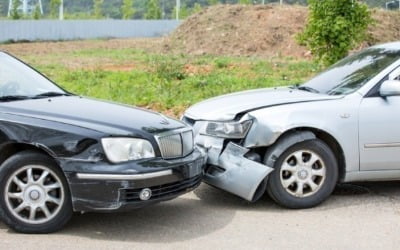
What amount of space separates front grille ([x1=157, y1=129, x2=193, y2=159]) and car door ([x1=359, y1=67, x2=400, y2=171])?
1.66 meters

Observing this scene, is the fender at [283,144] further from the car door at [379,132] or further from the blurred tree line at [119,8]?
the blurred tree line at [119,8]

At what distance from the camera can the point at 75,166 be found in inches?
193

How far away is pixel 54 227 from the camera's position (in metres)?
5.04

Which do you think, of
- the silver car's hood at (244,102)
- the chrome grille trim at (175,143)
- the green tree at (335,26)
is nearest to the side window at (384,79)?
the silver car's hood at (244,102)

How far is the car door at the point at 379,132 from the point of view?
5.94m

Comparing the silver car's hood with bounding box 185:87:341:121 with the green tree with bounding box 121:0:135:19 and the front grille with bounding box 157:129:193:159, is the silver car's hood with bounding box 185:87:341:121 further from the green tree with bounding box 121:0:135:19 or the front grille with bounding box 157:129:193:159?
the green tree with bounding box 121:0:135:19

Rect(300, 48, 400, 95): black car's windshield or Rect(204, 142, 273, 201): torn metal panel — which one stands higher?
Rect(300, 48, 400, 95): black car's windshield

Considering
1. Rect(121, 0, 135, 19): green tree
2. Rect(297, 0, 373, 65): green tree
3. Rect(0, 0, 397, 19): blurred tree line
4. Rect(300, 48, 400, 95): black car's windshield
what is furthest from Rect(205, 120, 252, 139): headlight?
Rect(121, 0, 135, 19): green tree

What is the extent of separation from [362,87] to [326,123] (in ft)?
1.83

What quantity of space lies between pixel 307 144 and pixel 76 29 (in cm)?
5099

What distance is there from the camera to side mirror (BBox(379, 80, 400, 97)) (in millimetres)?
5914

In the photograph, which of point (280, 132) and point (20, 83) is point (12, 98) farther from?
point (280, 132)

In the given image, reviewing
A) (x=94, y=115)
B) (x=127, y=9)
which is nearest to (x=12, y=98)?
(x=94, y=115)

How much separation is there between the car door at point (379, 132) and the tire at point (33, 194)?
2.79m
